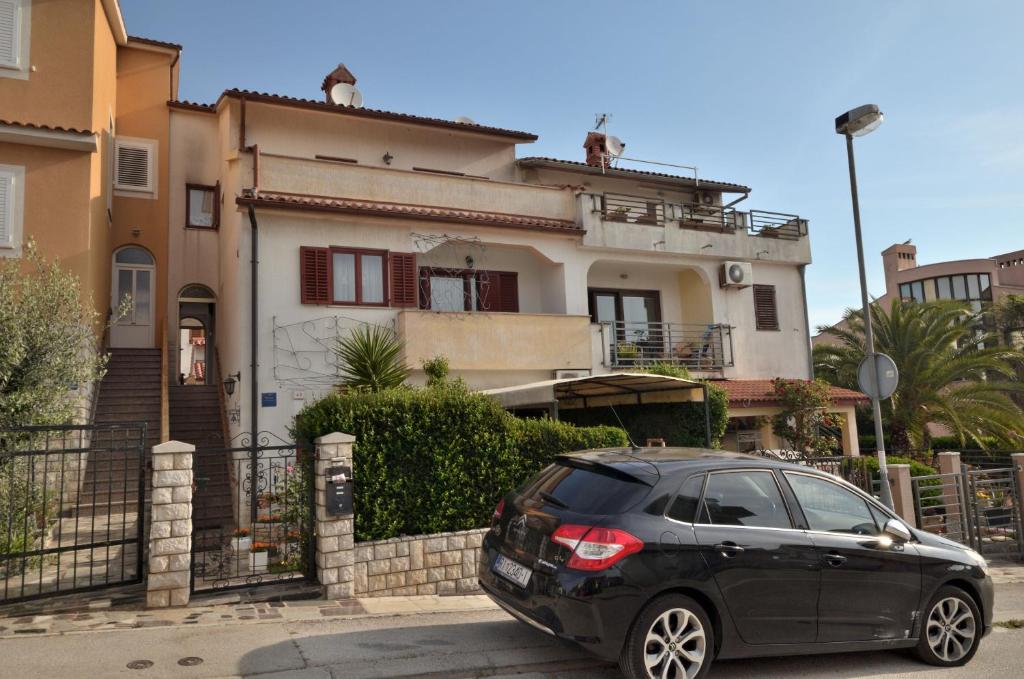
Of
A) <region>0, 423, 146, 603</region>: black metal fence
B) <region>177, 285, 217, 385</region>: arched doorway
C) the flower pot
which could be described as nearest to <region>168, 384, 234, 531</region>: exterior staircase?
<region>177, 285, 217, 385</region>: arched doorway

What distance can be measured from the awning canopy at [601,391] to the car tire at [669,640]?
233 inches

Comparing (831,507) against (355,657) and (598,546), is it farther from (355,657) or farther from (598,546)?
(355,657)

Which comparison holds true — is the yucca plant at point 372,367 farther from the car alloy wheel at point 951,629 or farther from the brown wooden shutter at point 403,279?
the car alloy wheel at point 951,629

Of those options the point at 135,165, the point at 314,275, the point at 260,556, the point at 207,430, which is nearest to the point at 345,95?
the point at 135,165

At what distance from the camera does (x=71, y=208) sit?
12.9 m

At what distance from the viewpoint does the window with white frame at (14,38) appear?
1322cm

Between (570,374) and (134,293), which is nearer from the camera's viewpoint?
(570,374)

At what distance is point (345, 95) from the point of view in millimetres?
18906

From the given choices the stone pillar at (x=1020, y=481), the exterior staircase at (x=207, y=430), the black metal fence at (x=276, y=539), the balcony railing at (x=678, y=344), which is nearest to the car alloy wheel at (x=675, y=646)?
the black metal fence at (x=276, y=539)

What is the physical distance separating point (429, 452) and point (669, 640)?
4209 millimetres

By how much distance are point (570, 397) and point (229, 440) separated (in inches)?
279

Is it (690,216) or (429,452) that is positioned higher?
(690,216)

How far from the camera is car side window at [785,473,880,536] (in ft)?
18.2

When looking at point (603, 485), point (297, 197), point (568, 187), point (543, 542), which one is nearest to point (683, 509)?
point (603, 485)
